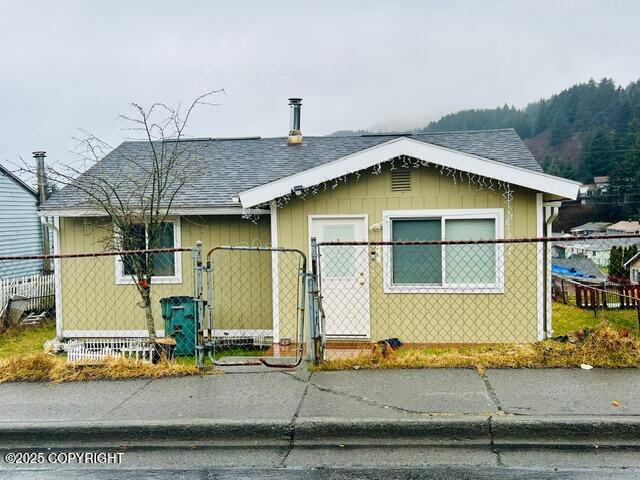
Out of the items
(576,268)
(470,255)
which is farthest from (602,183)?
(470,255)

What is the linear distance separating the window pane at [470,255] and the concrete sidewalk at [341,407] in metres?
4.02

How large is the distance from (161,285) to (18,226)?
46.8ft

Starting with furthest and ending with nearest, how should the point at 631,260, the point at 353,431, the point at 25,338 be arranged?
the point at 631,260
the point at 25,338
the point at 353,431

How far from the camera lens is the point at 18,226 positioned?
2350 cm

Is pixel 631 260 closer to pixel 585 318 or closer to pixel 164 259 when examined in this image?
pixel 585 318

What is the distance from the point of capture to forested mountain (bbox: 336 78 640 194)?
68562 mm

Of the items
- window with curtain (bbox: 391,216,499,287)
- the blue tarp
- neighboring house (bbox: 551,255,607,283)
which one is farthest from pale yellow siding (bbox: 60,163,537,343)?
neighboring house (bbox: 551,255,607,283)

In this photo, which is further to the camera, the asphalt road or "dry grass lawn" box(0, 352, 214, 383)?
"dry grass lawn" box(0, 352, 214, 383)

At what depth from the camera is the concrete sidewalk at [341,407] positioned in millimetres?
4809

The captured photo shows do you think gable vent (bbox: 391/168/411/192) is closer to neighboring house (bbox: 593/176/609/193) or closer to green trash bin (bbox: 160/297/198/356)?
green trash bin (bbox: 160/297/198/356)

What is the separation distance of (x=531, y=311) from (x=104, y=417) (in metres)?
7.11

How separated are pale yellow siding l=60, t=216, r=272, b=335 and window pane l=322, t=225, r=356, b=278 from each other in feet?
5.43

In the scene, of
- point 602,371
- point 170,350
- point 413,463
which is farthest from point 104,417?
point 602,371

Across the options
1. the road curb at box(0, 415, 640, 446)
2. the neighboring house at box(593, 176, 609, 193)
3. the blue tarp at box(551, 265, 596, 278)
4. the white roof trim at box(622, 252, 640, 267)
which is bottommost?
the blue tarp at box(551, 265, 596, 278)
